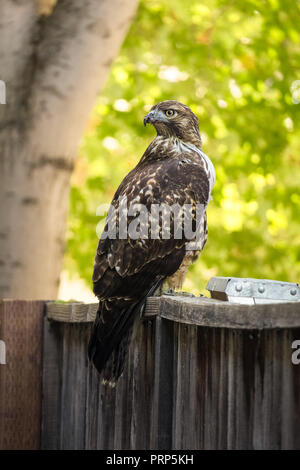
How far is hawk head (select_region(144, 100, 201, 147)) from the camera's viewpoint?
12.5 feet

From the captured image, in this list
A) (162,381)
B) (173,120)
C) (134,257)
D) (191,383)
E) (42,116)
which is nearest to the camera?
(191,383)

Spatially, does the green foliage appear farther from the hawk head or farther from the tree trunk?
the hawk head

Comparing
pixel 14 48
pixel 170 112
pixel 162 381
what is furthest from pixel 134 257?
pixel 14 48

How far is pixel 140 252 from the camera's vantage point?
3.29m

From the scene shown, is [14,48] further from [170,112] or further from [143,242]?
[143,242]

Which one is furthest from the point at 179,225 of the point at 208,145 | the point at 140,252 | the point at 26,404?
the point at 208,145

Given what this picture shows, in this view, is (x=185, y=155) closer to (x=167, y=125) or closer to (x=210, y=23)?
(x=167, y=125)

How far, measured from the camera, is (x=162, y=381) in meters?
2.75

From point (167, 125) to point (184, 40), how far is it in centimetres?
413

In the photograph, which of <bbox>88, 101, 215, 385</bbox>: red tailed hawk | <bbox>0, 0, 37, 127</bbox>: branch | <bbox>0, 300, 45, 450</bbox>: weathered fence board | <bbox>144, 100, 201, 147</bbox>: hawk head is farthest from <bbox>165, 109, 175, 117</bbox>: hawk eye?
<bbox>0, 0, 37, 127</bbox>: branch

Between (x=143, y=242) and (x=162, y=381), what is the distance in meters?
0.75

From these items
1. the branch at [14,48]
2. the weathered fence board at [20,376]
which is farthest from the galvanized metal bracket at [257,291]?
the branch at [14,48]

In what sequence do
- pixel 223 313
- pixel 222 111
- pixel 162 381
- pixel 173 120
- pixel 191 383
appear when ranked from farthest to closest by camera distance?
1. pixel 222 111
2. pixel 173 120
3. pixel 162 381
4. pixel 191 383
5. pixel 223 313

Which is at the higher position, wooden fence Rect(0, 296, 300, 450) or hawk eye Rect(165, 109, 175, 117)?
hawk eye Rect(165, 109, 175, 117)
